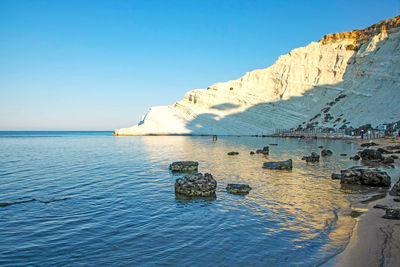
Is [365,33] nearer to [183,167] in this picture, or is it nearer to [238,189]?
[183,167]

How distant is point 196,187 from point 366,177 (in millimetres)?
6878

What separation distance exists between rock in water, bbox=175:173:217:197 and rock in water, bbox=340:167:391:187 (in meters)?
5.76

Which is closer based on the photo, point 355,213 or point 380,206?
point 355,213

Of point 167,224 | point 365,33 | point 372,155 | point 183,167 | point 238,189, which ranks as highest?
point 365,33

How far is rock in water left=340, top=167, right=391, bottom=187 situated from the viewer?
11.3 meters

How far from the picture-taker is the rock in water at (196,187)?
33.1ft

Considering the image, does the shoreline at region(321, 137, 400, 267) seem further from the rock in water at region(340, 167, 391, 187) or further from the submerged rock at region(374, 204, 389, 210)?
the rock in water at region(340, 167, 391, 187)

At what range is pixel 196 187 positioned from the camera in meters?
10.2

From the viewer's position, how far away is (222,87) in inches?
3226

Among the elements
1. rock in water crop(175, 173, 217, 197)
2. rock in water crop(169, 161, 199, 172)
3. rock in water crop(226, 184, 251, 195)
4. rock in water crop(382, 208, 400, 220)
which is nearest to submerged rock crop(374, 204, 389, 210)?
rock in water crop(382, 208, 400, 220)

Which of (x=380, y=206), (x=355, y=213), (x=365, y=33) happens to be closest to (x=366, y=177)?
(x=380, y=206)

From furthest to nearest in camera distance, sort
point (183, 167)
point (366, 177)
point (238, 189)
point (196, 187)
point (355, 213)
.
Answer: point (183, 167)
point (366, 177)
point (238, 189)
point (196, 187)
point (355, 213)

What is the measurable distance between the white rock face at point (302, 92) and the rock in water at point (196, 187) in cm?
5638

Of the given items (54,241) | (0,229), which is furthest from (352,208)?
(0,229)
